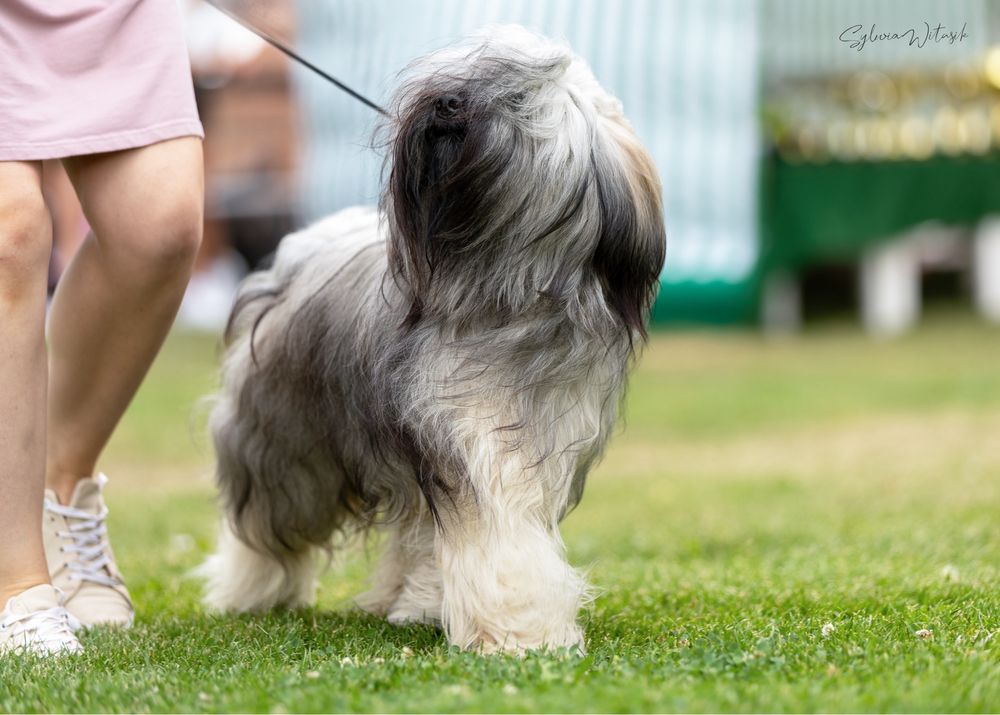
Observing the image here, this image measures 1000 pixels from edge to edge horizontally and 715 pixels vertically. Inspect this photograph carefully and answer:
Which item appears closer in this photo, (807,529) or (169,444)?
(807,529)

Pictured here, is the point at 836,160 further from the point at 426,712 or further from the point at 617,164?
the point at 426,712

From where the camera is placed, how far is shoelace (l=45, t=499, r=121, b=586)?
3.70m

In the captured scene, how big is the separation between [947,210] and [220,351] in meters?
10.1

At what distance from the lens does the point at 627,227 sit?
9.56 feet

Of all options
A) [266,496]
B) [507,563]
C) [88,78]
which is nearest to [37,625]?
[266,496]

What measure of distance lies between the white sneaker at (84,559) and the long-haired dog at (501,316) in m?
0.88

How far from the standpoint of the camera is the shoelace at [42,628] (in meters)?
3.16

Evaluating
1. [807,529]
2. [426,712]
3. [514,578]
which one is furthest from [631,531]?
[426,712]

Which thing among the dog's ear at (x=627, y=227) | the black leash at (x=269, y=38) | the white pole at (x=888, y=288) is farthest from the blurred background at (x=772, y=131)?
the dog's ear at (x=627, y=227)

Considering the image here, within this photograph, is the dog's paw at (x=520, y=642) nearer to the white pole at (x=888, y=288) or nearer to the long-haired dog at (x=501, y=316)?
the long-haired dog at (x=501, y=316)

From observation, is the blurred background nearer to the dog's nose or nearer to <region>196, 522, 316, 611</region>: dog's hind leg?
<region>196, 522, 316, 611</region>: dog's hind leg

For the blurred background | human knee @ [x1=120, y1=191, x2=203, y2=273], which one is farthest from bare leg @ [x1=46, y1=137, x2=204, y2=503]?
the blurred background

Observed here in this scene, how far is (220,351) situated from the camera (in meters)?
3.95

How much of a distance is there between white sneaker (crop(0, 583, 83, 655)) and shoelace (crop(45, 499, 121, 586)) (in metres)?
0.43
